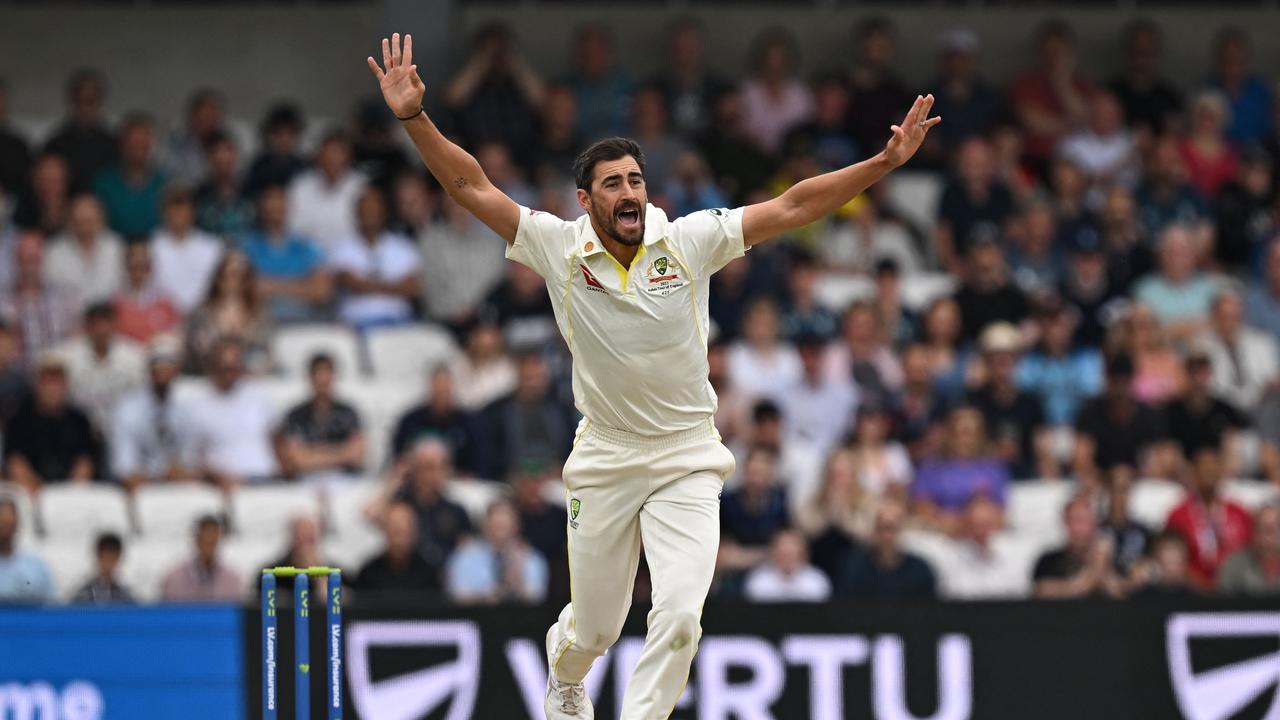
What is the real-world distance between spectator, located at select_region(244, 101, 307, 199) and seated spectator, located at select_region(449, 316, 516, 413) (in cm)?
238

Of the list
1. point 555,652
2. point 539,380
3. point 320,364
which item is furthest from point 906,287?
point 555,652

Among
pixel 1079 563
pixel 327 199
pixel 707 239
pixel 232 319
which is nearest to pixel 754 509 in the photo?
pixel 1079 563

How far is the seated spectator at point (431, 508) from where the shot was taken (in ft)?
42.5

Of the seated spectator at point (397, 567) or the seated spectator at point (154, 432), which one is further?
the seated spectator at point (154, 432)

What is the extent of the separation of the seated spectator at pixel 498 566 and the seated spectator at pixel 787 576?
4.59 ft

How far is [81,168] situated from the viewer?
1576cm

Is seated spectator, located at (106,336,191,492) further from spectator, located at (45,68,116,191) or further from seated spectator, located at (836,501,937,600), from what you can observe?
seated spectator, located at (836,501,937,600)

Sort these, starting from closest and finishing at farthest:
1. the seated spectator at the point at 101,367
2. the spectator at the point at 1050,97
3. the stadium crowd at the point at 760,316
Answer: the stadium crowd at the point at 760,316, the seated spectator at the point at 101,367, the spectator at the point at 1050,97

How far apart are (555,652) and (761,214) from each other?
2132 millimetres

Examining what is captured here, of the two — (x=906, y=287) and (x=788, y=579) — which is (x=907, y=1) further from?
(x=788, y=579)

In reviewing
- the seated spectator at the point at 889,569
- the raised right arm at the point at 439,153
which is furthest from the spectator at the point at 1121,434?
the raised right arm at the point at 439,153

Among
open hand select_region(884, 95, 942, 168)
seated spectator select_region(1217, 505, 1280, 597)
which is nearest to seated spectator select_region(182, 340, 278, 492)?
seated spectator select_region(1217, 505, 1280, 597)

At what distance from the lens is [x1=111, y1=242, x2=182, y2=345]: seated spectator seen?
1449 cm

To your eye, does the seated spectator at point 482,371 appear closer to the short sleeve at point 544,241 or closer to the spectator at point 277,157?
the spectator at point 277,157
